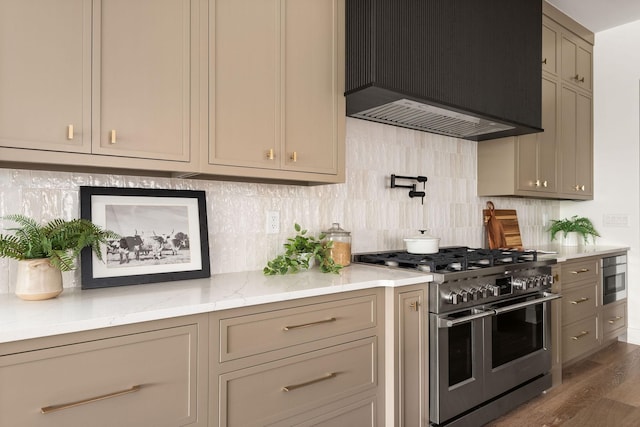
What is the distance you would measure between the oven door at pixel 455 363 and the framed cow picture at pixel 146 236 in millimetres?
1172

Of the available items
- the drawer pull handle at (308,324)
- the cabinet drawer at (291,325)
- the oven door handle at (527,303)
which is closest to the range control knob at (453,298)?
the oven door handle at (527,303)

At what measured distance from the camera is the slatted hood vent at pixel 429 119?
2.40 meters

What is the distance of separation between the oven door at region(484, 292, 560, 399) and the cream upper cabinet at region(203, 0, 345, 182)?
4.10ft

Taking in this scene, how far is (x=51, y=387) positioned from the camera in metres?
1.14

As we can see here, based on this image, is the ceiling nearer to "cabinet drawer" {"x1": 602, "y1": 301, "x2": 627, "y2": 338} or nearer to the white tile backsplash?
the white tile backsplash

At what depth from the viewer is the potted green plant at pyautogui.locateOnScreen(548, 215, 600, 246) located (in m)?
4.04

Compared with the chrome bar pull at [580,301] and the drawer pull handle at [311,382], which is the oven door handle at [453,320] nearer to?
the drawer pull handle at [311,382]

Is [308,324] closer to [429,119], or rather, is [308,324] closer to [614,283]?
[429,119]

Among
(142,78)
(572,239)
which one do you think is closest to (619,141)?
(572,239)

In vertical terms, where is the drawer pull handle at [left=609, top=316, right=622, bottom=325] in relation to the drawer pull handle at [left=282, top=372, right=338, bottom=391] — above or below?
below

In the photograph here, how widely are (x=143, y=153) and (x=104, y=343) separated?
2.29ft

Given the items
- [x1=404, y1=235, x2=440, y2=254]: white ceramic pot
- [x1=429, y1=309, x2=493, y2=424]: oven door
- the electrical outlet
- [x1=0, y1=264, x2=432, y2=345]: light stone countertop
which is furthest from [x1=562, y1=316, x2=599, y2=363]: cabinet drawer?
the electrical outlet

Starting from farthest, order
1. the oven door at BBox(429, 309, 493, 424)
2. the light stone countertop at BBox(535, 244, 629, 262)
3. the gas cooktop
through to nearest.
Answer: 1. the light stone countertop at BBox(535, 244, 629, 262)
2. the gas cooktop
3. the oven door at BBox(429, 309, 493, 424)

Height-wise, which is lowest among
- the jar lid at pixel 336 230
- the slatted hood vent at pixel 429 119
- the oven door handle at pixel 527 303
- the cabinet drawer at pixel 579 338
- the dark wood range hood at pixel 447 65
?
the cabinet drawer at pixel 579 338
